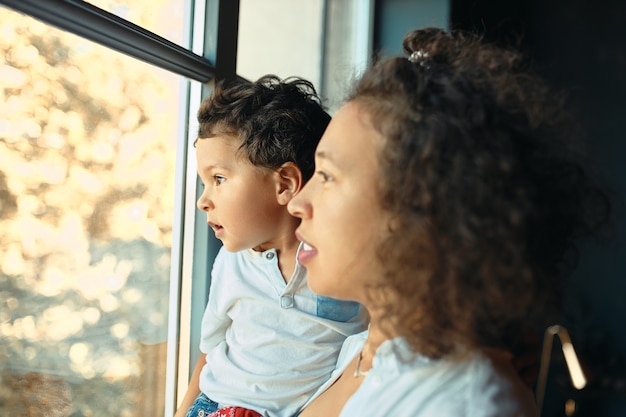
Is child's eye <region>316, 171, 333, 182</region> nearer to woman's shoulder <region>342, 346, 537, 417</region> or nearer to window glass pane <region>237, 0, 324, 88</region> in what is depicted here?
woman's shoulder <region>342, 346, 537, 417</region>

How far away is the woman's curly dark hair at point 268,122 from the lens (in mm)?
1368

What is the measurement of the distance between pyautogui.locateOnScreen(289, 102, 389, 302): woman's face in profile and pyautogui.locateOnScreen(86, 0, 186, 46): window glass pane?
667mm

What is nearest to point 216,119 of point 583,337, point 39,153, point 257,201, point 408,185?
point 257,201

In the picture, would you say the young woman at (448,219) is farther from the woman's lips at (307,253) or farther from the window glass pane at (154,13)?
the window glass pane at (154,13)

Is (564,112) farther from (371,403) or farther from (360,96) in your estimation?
(371,403)

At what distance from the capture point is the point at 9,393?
1.22 meters

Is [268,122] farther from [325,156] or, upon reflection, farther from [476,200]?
[476,200]

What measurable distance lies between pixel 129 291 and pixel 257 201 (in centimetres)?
44

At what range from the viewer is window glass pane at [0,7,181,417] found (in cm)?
120

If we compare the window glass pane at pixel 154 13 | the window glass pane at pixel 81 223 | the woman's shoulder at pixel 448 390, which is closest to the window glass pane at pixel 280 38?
the window glass pane at pixel 154 13

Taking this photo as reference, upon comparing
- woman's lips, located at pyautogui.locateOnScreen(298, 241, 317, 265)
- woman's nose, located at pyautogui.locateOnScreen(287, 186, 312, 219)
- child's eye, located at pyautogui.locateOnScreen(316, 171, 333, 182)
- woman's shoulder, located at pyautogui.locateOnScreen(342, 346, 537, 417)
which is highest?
child's eye, located at pyautogui.locateOnScreen(316, 171, 333, 182)

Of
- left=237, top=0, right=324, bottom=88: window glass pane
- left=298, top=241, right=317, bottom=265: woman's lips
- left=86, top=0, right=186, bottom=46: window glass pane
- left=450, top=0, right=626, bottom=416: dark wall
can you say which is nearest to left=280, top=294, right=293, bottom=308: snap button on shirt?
left=298, top=241, right=317, bottom=265: woman's lips

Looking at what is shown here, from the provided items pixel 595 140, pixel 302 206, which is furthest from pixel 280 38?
pixel 595 140

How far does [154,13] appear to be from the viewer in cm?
157
